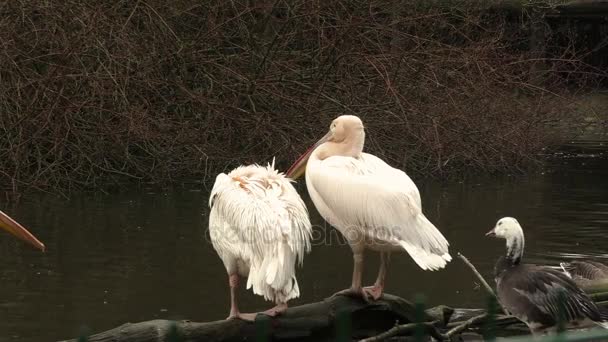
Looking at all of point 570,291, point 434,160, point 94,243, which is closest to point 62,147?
point 94,243

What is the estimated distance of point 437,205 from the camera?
9.47 meters

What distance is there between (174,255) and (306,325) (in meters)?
2.51

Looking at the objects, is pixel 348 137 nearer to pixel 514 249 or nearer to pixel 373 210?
pixel 373 210

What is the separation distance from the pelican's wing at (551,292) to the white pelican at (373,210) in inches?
18.4

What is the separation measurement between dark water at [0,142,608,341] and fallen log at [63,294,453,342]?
63 centimetres

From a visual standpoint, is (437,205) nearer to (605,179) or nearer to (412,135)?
(412,135)

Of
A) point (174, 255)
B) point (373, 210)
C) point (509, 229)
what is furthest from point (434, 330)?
point (174, 255)

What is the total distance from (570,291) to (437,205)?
5.00 m

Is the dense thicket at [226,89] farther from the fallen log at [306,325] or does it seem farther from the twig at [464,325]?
the twig at [464,325]

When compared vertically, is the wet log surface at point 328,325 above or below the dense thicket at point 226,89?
below

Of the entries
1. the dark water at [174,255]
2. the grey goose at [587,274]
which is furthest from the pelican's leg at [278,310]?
the grey goose at [587,274]

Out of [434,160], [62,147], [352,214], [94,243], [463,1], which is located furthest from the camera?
[463,1]

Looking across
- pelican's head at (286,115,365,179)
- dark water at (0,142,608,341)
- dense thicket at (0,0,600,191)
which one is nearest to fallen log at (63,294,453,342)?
dark water at (0,142,608,341)

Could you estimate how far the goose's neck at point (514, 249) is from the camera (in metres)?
4.86
